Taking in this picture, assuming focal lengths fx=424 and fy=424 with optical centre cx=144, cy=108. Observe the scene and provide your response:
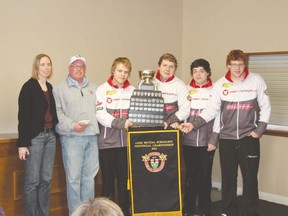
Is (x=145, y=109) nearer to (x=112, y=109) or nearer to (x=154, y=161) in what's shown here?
(x=112, y=109)

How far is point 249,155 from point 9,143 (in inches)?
83.4

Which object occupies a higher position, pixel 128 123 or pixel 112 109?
pixel 112 109

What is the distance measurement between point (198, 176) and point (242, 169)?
1.34 ft

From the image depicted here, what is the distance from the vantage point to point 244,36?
5.11 m

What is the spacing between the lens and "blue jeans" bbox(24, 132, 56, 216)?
348cm

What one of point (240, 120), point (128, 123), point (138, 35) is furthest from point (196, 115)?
point (138, 35)

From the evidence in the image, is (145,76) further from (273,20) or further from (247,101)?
(273,20)

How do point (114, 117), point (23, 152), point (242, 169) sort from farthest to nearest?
1. point (242, 169)
2. point (114, 117)
3. point (23, 152)

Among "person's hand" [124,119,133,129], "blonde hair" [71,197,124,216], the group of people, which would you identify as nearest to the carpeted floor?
the group of people

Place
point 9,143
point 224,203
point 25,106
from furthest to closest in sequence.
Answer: point 224,203 < point 9,143 < point 25,106

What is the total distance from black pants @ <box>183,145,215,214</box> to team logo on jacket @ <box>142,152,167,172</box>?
491mm

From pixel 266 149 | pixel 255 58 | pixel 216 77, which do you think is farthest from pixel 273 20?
pixel 266 149

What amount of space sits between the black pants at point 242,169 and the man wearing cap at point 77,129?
3.95 feet

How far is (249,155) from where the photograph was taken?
3.81 meters
